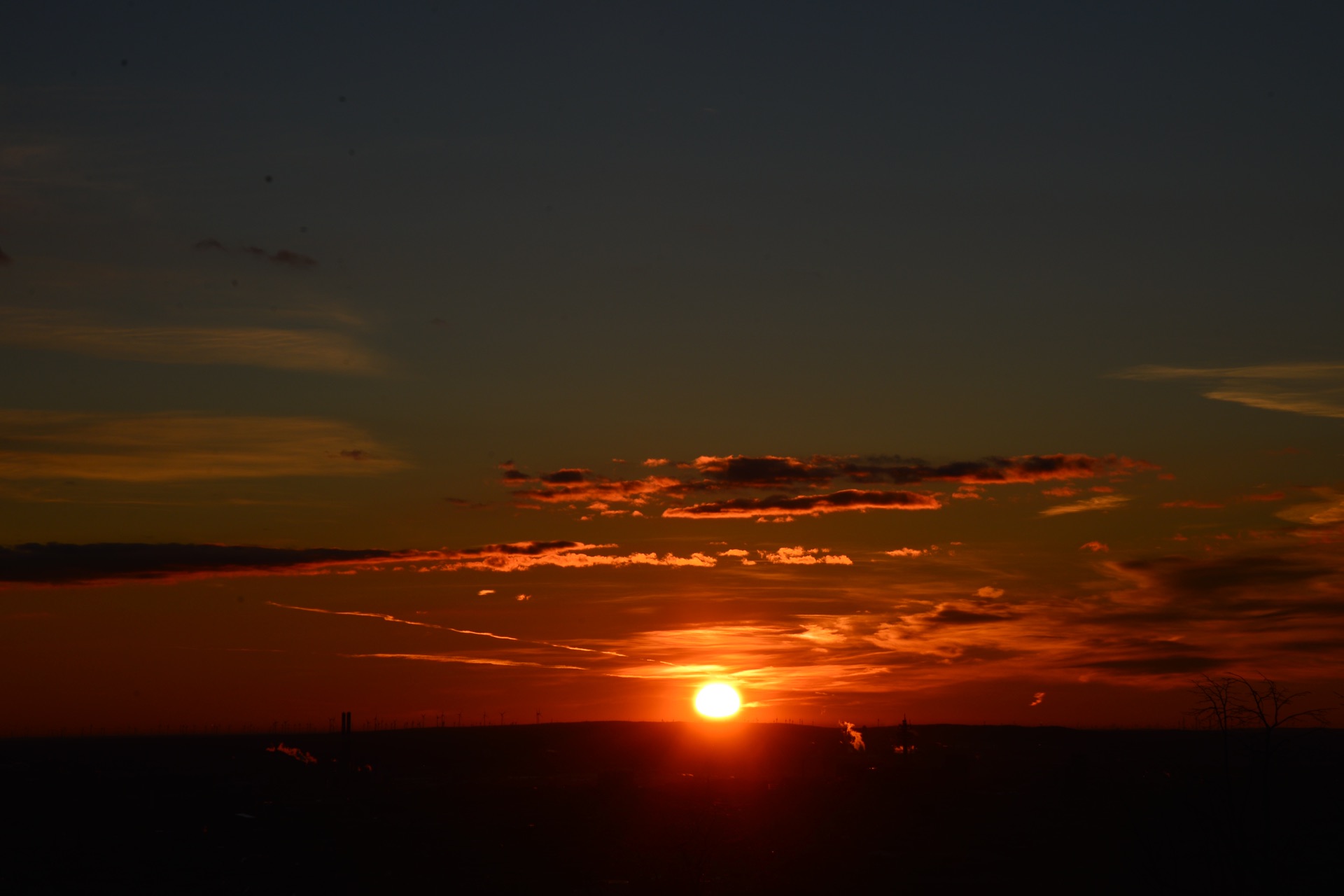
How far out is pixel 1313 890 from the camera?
4525 centimetres

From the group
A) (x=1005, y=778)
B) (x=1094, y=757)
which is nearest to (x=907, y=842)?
(x=1005, y=778)

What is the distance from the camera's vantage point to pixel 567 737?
7510 inches

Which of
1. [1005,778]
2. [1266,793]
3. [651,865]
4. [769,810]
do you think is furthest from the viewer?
[1005,778]

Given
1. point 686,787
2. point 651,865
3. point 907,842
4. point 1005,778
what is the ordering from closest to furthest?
point 651,865, point 907,842, point 686,787, point 1005,778

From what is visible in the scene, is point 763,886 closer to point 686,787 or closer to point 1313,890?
point 1313,890

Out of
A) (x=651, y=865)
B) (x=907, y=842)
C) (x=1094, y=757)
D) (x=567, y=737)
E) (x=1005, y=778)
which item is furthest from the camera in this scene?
(x=567, y=737)

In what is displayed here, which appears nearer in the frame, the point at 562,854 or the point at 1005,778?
the point at 562,854

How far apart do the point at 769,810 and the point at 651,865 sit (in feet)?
62.6

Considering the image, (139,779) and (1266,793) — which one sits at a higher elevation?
(1266,793)

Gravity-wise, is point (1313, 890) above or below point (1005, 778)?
above

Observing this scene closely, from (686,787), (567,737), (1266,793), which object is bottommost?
(567,737)

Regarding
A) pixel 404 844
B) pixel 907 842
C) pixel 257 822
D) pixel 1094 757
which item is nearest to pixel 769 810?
pixel 907 842

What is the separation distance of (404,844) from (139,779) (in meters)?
24.6

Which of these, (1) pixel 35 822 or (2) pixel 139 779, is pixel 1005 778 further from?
(1) pixel 35 822
